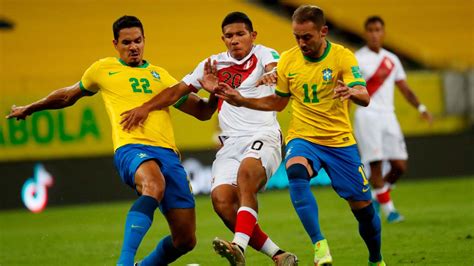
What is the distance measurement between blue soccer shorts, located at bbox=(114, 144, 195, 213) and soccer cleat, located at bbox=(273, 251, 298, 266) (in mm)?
921

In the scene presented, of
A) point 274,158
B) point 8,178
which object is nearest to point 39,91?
point 8,178

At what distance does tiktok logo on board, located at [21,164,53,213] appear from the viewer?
17.5 m

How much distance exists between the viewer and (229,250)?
7.54 m

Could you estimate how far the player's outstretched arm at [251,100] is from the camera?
7980 mm

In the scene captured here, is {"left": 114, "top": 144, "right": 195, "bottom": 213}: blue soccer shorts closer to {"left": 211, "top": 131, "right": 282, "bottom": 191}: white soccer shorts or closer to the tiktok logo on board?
{"left": 211, "top": 131, "right": 282, "bottom": 191}: white soccer shorts

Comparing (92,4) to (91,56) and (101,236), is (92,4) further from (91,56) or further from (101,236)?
(101,236)

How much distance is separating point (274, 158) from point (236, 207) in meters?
0.55

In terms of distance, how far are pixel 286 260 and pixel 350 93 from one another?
5.30 ft

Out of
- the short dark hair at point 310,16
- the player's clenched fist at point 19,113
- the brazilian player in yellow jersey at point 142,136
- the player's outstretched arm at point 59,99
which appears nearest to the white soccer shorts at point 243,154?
the brazilian player in yellow jersey at point 142,136

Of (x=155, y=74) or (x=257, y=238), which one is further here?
(x=257, y=238)

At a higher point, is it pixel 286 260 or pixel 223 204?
pixel 223 204

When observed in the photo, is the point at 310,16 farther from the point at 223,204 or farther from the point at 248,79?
the point at 223,204

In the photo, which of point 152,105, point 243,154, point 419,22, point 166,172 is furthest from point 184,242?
point 419,22

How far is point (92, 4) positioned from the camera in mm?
Answer: 24172
